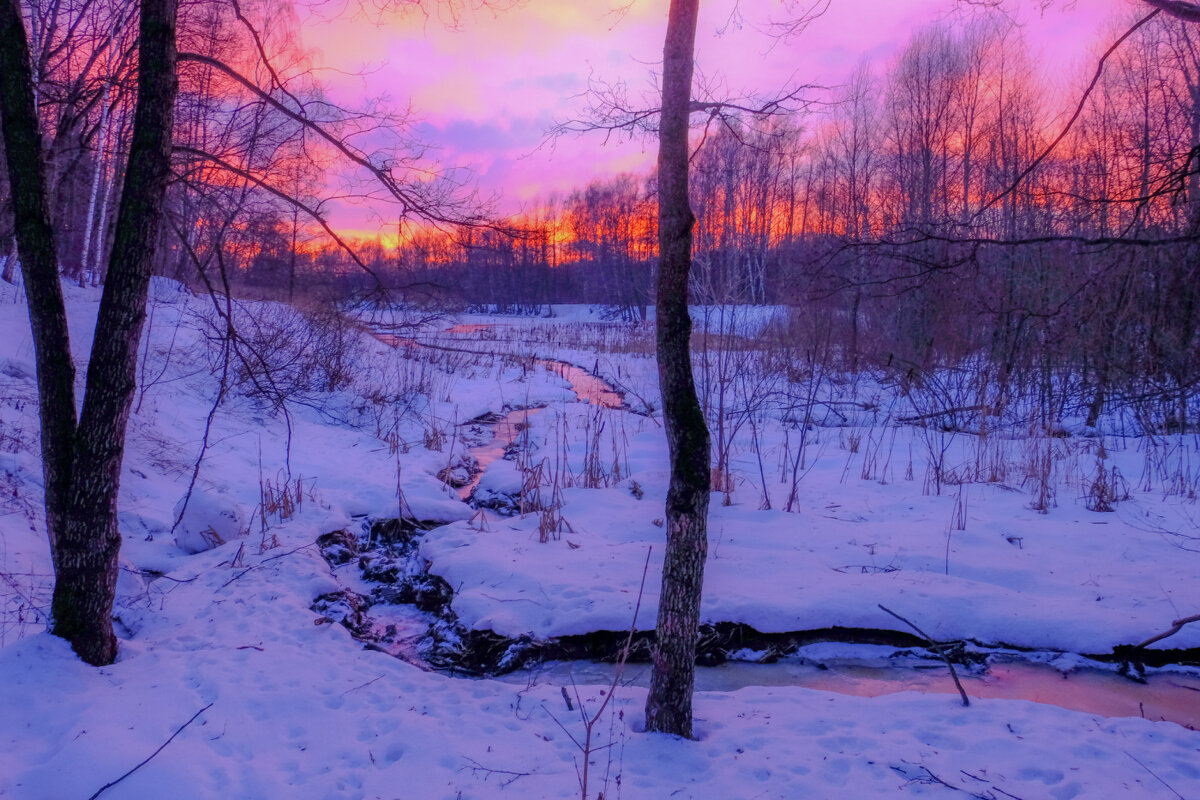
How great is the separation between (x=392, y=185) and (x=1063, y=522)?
24.5 feet

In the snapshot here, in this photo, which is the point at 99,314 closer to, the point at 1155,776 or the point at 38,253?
the point at 38,253

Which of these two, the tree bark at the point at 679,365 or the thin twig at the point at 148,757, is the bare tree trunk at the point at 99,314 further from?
the tree bark at the point at 679,365

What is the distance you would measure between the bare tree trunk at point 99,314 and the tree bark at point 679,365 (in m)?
2.68

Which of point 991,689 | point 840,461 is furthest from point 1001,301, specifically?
point 991,689

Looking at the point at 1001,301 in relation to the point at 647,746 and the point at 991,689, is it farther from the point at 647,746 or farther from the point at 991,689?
the point at 647,746

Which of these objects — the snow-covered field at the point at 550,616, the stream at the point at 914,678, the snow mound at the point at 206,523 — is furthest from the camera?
the snow mound at the point at 206,523

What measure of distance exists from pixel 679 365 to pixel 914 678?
3086 mm

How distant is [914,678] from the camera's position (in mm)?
4746

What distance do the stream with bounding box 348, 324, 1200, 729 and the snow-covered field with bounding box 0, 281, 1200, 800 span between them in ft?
0.57

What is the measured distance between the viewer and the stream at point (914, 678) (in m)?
4.39

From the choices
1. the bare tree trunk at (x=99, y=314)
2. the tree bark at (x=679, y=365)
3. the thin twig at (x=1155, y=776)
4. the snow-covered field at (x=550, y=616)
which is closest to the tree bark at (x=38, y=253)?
the bare tree trunk at (x=99, y=314)

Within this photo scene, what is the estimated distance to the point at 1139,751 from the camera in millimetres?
3445

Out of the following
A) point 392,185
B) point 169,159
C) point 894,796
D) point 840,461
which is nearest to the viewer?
point 894,796

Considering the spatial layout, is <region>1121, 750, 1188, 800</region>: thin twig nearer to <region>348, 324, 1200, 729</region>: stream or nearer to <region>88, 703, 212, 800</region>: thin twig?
<region>348, 324, 1200, 729</region>: stream
